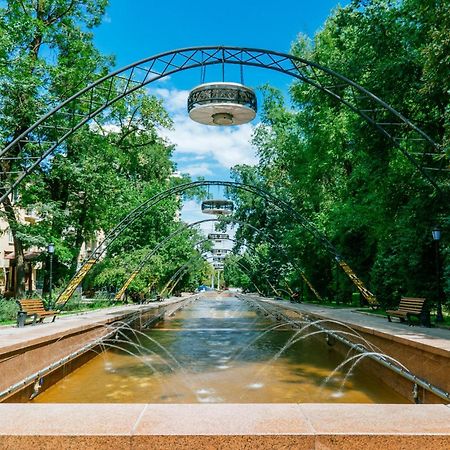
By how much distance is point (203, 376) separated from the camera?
9438mm

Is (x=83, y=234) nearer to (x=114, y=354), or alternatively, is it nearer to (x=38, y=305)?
(x=38, y=305)

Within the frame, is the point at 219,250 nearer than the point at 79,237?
No

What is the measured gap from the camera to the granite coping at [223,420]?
3.44m

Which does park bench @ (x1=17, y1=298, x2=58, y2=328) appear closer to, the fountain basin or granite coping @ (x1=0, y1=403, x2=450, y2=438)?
granite coping @ (x1=0, y1=403, x2=450, y2=438)

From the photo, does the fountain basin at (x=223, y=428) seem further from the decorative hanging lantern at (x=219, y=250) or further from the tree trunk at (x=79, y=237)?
the decorative hanging lantern at (x=219, y=250)

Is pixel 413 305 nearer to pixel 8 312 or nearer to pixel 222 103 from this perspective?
pixel 222 103

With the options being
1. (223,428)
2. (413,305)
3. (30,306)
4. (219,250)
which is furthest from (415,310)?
(219,250)

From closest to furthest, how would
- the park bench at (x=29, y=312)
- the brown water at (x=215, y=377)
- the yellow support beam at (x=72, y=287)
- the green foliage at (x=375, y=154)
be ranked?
the brown water at (x=215, y=377)
the park bench at (x=29, y=312)
the green foliage at (x=375, y=154)
the yellow support beam at (x=72, y=287)

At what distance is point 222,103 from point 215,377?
21.2 ft

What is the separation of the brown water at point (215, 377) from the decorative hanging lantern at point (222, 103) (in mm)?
6223

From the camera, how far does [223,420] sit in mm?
3709

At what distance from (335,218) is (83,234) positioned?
53.9 ft

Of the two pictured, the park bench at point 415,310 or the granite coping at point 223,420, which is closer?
the granite coping at point 223,420

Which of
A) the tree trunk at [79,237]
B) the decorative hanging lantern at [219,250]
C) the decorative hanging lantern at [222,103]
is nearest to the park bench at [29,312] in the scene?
the decorative hanging lantern at [222,103]
